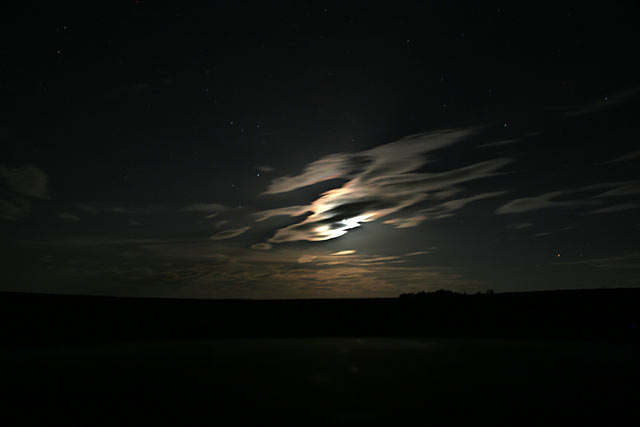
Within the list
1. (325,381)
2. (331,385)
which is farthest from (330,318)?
(331,385)

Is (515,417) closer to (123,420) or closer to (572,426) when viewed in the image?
(572,426)

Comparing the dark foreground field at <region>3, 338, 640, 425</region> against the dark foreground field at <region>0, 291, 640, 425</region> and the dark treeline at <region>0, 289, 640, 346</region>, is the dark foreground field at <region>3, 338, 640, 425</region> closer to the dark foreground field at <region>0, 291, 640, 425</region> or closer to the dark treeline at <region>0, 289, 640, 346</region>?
the dark foreground field at <region>0, 291, 640, 425</region>

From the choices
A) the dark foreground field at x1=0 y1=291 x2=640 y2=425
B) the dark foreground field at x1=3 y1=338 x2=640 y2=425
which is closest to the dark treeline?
the dark foreground field at x1=0 y1=291 x2=640 y2=425

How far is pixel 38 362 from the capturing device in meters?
15.0

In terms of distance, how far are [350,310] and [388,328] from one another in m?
7.59

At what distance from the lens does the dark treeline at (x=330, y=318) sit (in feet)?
86.3

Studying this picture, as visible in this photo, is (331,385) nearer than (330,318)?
Yes

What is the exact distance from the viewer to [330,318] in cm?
3341

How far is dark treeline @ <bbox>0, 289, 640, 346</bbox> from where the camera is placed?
2631cm

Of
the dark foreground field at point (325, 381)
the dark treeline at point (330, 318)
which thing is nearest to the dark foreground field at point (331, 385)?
the dark foreground field at point (325, 381)

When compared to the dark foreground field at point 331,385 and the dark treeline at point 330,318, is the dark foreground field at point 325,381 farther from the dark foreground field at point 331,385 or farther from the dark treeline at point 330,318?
the dark treeline at point 330,318

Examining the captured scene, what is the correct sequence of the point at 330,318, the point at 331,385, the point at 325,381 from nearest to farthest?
the point at 331,385
the point at 325,381
the point at 330,318

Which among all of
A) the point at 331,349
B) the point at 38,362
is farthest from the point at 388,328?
the point at 38,362

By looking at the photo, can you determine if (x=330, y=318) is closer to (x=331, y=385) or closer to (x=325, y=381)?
(x=325, y=381)
